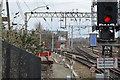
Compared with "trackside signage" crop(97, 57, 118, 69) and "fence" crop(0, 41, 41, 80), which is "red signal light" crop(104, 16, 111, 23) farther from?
"fence" crop(0, 41, 41, 80)

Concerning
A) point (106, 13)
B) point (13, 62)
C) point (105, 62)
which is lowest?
point (105, 62)

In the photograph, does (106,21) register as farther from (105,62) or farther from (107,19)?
(105,62)

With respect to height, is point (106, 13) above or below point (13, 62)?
above

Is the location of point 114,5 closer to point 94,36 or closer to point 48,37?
point 94,36

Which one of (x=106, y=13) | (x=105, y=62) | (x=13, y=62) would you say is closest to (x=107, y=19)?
(x=106, y=13)

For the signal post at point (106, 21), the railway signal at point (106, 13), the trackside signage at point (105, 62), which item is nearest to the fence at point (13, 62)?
the trackside signage at point (105, 62)

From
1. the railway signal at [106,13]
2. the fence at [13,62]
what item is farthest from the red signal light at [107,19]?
the fence at [13,62]

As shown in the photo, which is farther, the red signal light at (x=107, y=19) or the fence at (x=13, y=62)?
the red signal light at (x=107, y=19)

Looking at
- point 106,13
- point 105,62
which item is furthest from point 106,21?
point 105,62

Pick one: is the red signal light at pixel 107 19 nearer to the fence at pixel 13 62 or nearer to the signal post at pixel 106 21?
the signal post at pixel 106 21

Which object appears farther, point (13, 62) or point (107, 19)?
point (107, 19)

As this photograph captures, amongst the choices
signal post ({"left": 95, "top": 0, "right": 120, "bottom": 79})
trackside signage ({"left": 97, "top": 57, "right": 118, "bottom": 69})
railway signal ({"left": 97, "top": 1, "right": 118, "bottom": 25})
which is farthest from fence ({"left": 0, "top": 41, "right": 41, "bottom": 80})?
railway signal ({"left": 97, "top": 1, "right": 118, "bottom": 25})

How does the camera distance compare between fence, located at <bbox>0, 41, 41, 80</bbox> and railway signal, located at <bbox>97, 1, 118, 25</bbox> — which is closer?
fence, located at <bbox>0, 41, 41, 80</bbox>

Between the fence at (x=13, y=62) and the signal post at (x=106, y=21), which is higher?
the signal post at (x=106, y=21)
